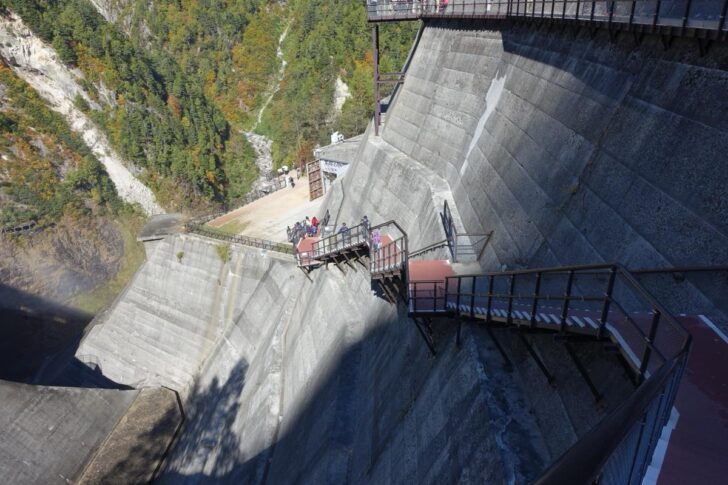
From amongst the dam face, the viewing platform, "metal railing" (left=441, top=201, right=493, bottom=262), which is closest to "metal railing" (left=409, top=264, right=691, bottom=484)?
the dam face

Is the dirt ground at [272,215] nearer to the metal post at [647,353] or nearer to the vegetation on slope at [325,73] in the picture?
the vegetation on slope at [325,73]

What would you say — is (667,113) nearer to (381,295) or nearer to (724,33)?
(724,33)

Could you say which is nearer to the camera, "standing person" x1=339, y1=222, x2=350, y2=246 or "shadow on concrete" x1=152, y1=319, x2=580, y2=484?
"shadow on concrete" x1=152, y1=319, x2=580, y2=484

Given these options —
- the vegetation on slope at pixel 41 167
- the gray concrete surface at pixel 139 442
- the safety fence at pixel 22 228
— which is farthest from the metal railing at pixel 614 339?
the vegetation on slope at pixel 41 167

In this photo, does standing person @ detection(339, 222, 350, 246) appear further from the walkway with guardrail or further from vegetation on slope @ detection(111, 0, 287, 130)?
vegetation on slope @ detection(111, 0, 287, 130)

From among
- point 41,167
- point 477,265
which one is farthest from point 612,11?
point 41,167

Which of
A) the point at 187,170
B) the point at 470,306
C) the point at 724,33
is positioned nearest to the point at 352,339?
the point at 470,306

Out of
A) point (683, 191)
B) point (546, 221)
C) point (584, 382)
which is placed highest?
point (683, 191)
